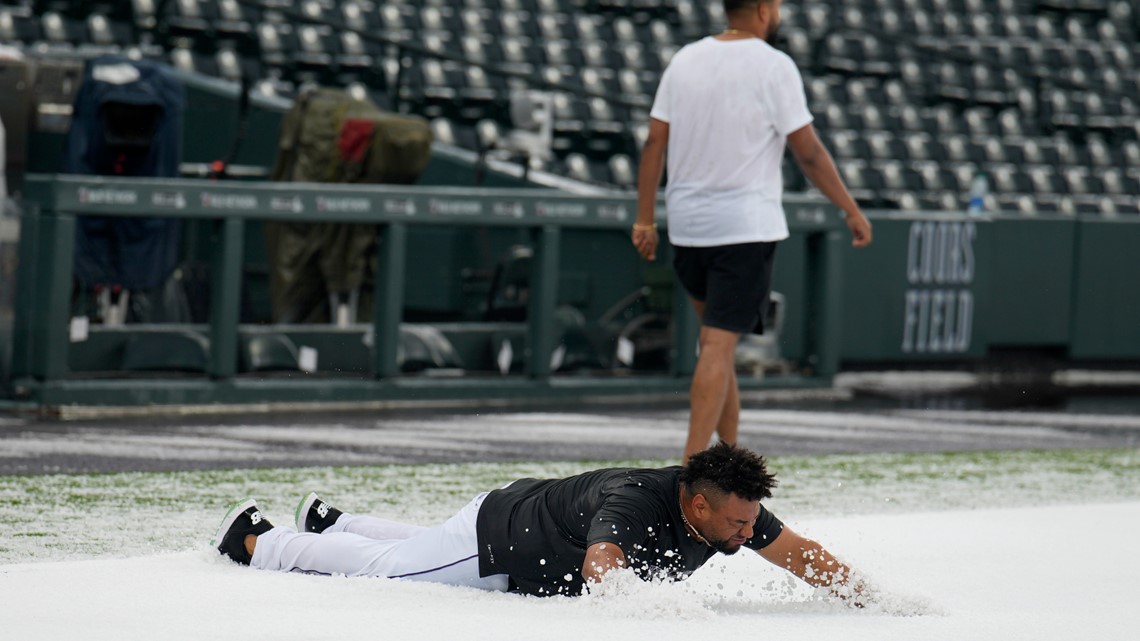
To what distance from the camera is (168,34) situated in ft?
42.5

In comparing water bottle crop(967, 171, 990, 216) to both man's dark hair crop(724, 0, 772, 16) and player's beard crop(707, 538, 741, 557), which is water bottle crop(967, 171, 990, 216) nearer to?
man's dark hair crop(724, 0, 772, 16)

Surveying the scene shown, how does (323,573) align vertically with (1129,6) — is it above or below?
below

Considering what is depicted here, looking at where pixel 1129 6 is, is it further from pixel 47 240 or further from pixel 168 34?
pixel 47 240

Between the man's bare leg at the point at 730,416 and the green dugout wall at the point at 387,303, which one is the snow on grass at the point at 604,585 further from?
the green dugout wall at the point at 387,303

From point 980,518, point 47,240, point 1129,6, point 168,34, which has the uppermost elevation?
point 1129,6

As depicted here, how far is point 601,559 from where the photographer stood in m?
3.75

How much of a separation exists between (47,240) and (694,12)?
390 inches

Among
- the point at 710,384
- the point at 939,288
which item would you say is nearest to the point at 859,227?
the point at 710,384

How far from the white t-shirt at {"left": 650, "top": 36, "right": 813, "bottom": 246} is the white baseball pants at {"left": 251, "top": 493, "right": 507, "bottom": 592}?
1954mm

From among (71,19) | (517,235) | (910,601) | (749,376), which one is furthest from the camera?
(71,19)

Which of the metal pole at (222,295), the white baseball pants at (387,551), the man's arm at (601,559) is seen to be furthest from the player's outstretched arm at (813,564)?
the metal pole at (222,295)

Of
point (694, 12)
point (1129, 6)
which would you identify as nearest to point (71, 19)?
point (694, 12)

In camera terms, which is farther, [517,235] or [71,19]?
[71,19]

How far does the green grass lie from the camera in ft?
16.6
